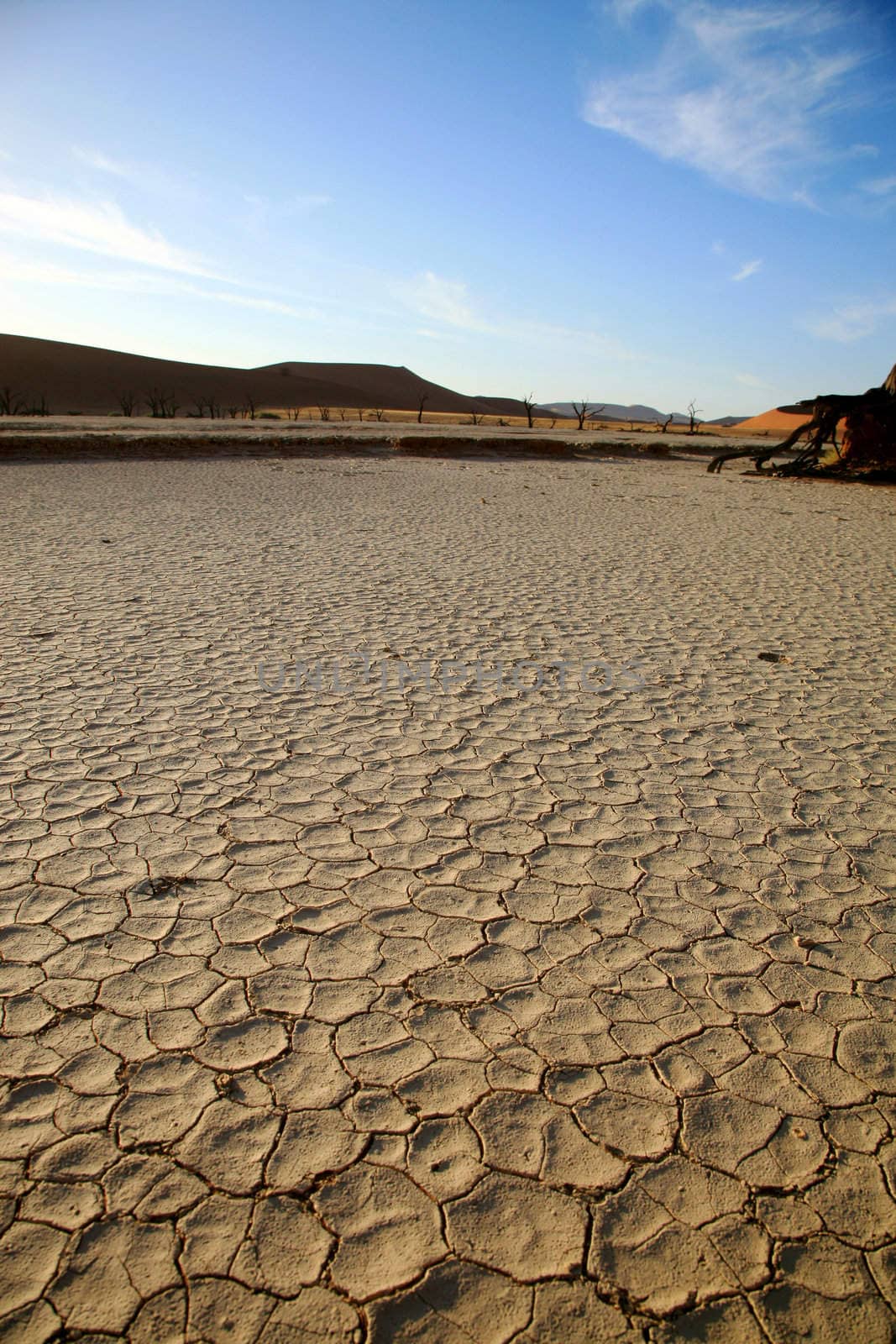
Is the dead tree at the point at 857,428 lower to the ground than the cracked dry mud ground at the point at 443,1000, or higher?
higher

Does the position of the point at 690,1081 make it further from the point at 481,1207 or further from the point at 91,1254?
the point at 91,1254

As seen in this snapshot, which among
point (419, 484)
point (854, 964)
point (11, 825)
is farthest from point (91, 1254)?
point (419, 484)

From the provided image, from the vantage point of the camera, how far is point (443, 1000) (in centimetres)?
210

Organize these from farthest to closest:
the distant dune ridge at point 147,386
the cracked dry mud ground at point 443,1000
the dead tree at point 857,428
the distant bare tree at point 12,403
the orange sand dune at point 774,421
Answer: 1. the orange sand dune at point 774,421
2. the distant dune ridge at point 147,386
3. the distant bare tree at point 12,403
4. the dead tree at point 857,428
5. the cracked dry mud ground at point 443,1000

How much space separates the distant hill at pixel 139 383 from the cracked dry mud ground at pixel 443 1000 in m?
47.1

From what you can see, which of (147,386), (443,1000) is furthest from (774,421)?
(443,1000)

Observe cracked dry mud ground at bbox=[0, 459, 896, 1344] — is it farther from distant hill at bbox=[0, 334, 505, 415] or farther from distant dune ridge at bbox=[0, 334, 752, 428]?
distant hill at bbox=[0, 334, 505, 415]

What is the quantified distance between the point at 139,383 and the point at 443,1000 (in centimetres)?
6077

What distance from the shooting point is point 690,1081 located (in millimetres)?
1877

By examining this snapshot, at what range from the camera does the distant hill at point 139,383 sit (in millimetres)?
50156

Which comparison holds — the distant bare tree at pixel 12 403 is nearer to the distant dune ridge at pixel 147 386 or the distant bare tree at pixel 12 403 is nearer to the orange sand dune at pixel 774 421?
the distant dune ridge at pixel 147 386

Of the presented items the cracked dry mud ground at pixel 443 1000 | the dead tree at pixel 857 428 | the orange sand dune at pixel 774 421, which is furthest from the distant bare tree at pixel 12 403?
the orange sand dune at pixel 774 421

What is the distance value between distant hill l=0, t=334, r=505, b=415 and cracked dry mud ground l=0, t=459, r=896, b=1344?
47060mm

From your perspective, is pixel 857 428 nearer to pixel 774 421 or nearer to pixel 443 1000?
pixel 443 1000
